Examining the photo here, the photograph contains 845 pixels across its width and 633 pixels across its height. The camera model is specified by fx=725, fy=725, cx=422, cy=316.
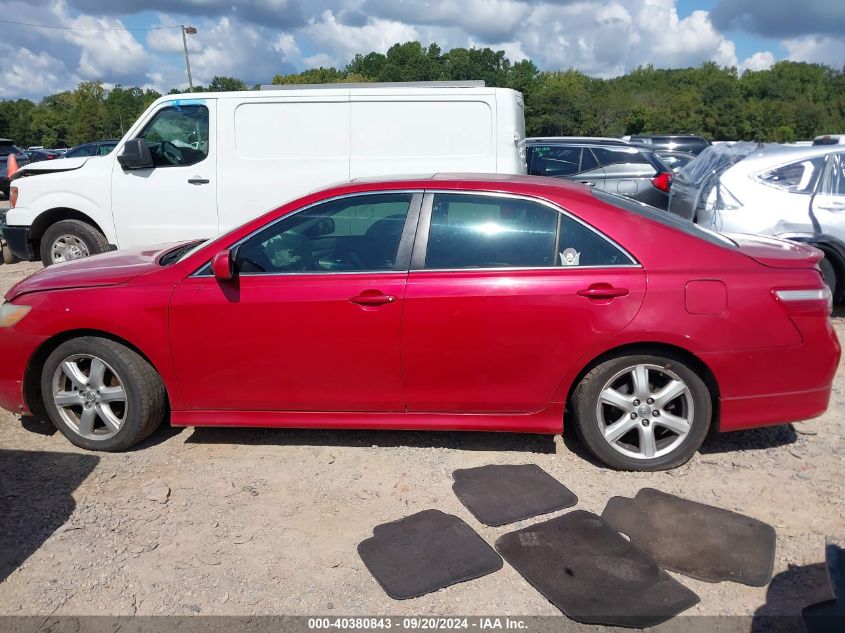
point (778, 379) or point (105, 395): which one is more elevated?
point (778, 379)

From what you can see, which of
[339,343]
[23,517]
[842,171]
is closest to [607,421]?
[339,343]

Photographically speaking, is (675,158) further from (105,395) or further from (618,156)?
(105,395)

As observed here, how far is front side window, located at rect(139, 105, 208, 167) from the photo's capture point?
25.2 feet

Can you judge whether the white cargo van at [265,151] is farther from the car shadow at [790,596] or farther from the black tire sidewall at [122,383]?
the car shadow at [790,596]

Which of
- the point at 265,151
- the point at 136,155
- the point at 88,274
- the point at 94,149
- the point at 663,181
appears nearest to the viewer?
the point at 88,274

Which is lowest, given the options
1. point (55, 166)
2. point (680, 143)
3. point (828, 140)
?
point (55, 166)

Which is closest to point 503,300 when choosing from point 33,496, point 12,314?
point 33,496

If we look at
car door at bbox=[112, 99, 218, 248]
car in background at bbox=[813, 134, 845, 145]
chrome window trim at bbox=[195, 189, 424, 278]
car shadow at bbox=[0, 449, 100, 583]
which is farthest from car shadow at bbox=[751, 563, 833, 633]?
car door at bbox=[112, 99, 218, 248]

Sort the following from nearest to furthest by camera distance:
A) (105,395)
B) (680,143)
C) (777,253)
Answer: (777,253)
(105,395)
(680,143)

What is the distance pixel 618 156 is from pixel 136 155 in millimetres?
7377

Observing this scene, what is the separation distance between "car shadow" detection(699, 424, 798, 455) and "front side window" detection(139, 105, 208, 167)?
5.77 meters

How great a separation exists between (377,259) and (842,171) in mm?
5211

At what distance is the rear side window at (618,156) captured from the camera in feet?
Result: 38.0

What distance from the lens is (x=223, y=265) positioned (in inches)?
153
